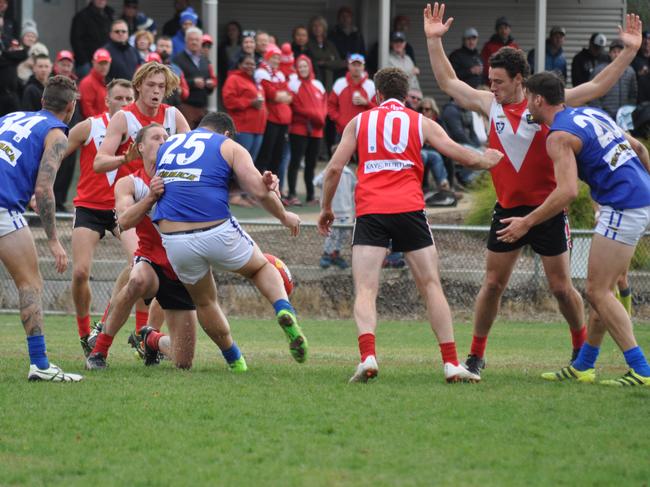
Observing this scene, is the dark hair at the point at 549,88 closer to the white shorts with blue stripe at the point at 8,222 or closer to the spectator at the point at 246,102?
the white shorts with blue stripe at the point at 8,222

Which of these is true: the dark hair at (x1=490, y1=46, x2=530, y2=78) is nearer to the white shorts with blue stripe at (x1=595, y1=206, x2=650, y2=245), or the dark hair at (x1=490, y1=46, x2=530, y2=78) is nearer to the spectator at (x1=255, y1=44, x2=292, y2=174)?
the white shorts with blue stripe at (x1=595, y1=206, x2=650, y2=245)

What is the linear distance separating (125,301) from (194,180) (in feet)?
4.42

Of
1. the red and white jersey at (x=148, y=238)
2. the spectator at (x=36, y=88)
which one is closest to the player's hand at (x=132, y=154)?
the red and white jersey at (x=148, y=238)

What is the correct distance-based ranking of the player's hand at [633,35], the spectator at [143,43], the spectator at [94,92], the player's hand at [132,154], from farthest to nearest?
the spectator at [143,43] < the spectator at [94,92] < the player's hand at [132,154] < the player's hand at [633,35]

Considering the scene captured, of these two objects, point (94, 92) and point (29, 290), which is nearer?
point (29, 290)

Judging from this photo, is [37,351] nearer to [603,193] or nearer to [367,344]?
[367,344]

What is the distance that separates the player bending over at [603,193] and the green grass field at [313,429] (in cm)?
58

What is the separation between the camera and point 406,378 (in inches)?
344

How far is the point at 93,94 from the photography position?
16.8 m

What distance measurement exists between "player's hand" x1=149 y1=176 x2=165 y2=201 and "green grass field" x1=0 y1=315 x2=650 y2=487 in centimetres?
139

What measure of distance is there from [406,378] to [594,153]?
222 cm

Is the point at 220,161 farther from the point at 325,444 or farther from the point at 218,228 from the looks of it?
the point at 325,444

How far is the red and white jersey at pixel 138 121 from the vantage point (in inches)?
399

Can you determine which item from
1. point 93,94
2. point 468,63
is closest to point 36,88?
point 93,94
